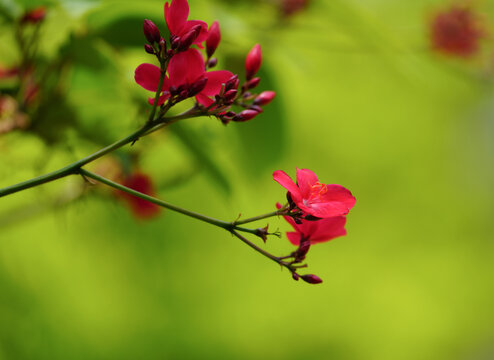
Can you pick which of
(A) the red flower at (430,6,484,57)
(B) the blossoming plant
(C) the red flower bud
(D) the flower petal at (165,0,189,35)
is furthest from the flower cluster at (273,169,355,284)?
(A) the red flower at (430,6,484,57)

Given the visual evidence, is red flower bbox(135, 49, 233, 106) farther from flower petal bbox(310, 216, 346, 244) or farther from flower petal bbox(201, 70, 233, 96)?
flower petal bbox(310, 216, 346, 244)

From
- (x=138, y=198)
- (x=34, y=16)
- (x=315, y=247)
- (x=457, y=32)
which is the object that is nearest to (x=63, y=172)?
(x=34, y=16)

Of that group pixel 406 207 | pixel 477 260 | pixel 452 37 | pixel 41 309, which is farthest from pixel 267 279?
pixel 452 37

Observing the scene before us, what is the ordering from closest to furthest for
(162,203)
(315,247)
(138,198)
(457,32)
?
(162,203) → (138,198) → (457,32) → (315,247)

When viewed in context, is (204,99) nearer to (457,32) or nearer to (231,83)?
(231,83)

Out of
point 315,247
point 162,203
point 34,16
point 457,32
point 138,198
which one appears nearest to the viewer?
point 162,203

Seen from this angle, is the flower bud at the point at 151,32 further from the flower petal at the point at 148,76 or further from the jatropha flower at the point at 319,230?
the jatropha flower at the point at 319,230
